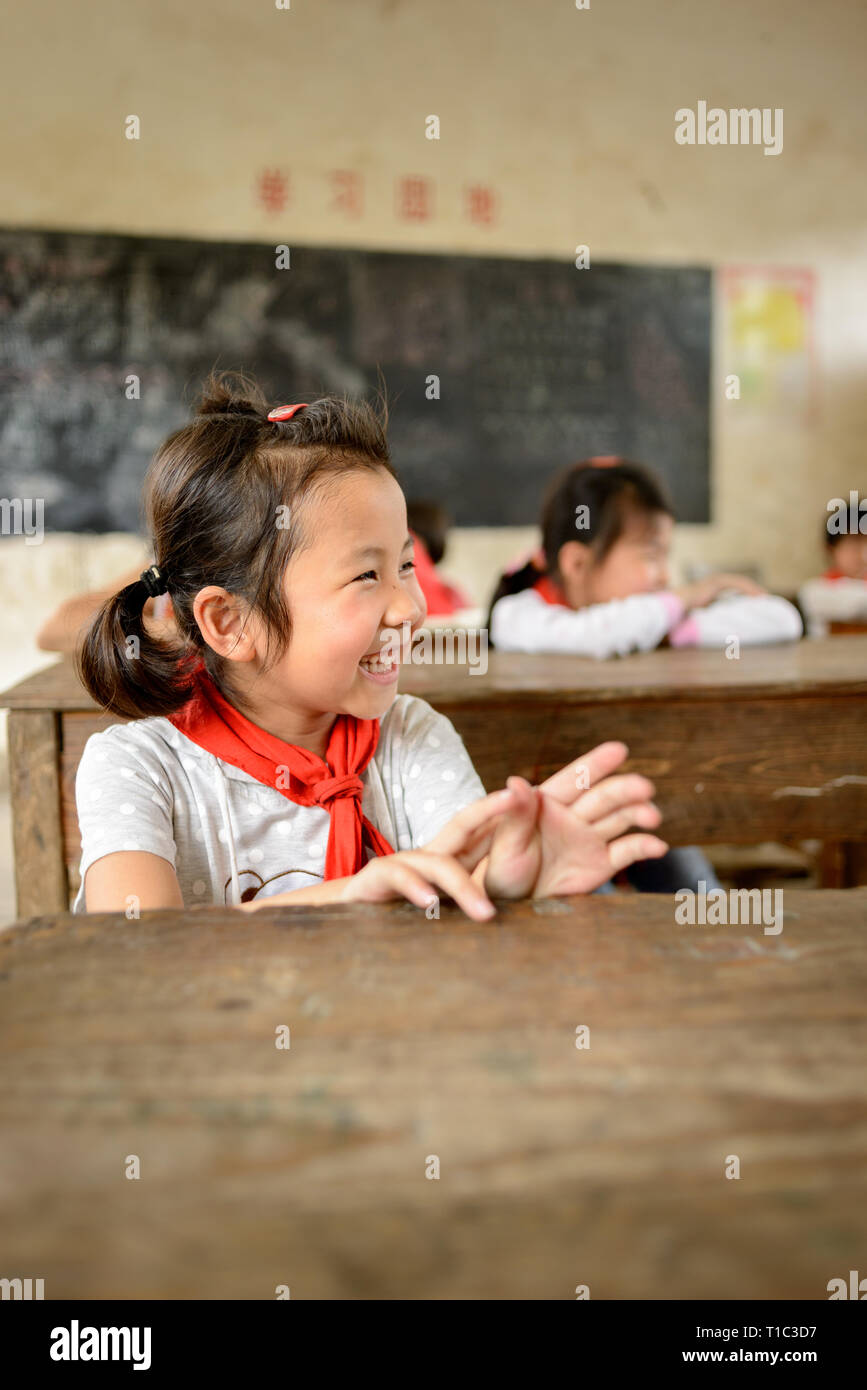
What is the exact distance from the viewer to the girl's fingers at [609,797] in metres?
0.71

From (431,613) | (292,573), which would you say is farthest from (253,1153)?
(431,613)

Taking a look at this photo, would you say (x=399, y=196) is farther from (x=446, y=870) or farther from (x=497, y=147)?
(x=446, y=870)

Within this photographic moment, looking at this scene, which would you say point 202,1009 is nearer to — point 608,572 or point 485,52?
point 608,572

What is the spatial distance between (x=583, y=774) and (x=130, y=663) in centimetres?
50

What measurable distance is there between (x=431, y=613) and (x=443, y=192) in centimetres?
257

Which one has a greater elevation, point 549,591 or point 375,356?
point 375,356

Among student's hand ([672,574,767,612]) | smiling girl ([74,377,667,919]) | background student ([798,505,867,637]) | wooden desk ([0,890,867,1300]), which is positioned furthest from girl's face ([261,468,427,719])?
background student ([798,505,867,637])

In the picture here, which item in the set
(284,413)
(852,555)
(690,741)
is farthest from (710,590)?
(852,555)

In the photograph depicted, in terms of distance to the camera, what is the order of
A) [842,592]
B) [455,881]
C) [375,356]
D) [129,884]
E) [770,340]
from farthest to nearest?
[770,340] < [375,356] < [842,592] < [129,884] < [455,881]

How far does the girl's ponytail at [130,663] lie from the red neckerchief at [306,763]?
0.03 m

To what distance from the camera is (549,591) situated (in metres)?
2.41

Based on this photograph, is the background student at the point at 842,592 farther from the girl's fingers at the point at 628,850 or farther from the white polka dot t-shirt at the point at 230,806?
the girl's fingers at the point at 628,850

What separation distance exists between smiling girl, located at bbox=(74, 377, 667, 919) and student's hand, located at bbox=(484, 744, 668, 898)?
31cm

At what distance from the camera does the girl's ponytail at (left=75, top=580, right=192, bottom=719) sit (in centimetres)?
103
